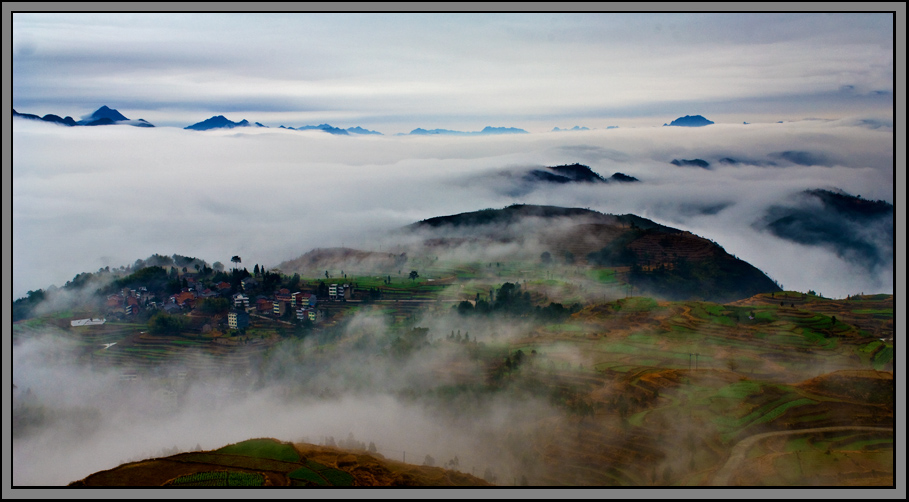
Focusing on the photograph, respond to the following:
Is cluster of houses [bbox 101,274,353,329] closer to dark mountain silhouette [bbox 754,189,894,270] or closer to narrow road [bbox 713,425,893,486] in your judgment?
narrow road [bbox 713,425,893,486]

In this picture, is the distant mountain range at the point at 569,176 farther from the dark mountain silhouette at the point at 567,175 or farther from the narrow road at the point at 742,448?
the narrow road at the point at 742,448

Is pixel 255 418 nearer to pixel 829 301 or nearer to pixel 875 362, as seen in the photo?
pixel 875 362

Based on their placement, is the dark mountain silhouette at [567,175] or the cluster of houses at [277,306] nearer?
the cluster of houses at [277,306]

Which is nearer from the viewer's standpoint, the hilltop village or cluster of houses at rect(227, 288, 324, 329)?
the hilltop village

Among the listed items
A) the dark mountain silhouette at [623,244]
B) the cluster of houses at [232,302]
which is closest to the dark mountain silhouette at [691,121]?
the dark mountain silhouette at [623,244]

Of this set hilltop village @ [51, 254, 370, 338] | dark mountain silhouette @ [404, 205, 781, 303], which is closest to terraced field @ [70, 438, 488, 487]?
hilltop village @ [51, 254, 370, 338]
